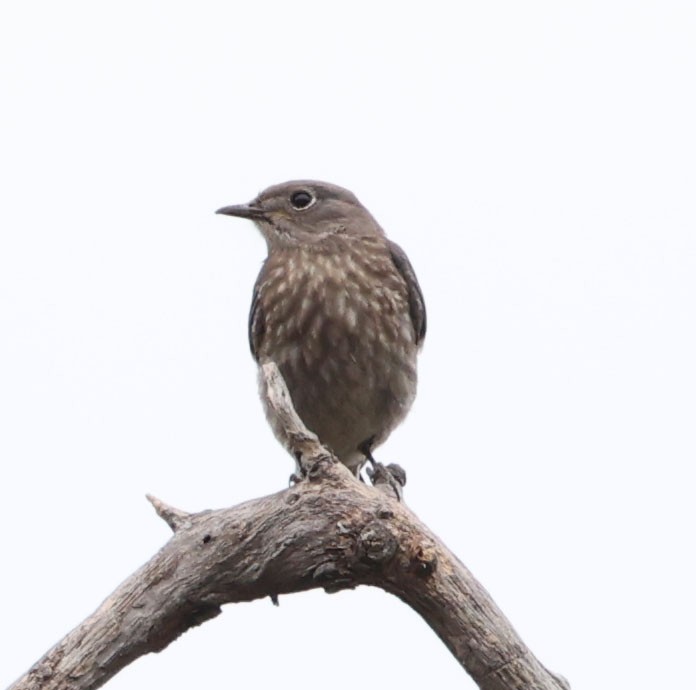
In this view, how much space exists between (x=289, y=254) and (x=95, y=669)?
3.71 meters

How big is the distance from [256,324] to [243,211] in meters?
0.78

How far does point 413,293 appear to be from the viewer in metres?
9.20

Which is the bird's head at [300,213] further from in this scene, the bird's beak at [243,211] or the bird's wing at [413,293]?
the bird's wing at [413,293]

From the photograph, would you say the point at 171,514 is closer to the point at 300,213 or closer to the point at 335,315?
the point at 335,315

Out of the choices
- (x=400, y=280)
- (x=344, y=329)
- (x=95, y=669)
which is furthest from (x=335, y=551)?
(x=400, y=280)

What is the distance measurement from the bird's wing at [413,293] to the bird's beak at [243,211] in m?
0.90

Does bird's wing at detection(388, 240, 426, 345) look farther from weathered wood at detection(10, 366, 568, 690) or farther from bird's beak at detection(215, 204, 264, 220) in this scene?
weathered wood at detection(10, 366, 568, 690)

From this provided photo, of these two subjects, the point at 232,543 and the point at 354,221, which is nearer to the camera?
the point at 232,543

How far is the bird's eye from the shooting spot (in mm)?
9461

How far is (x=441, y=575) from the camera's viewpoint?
20.6 feet

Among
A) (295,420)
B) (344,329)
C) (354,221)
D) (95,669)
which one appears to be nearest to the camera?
(95,669)

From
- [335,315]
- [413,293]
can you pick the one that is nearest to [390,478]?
[335,315]

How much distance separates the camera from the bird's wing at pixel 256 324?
9.12 metres

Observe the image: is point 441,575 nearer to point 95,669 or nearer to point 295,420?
point 295,420
